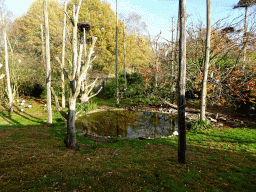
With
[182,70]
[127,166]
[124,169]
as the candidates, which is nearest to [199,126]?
[182,70]

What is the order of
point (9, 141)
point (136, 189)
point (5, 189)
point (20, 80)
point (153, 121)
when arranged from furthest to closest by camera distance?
point (20, 80) < point (153, 121) < point (9, 141) < point (136, 189) < point (5, 189)

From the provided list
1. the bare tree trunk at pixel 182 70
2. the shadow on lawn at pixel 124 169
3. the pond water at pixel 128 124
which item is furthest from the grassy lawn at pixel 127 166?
the pond water at pixel 128 124

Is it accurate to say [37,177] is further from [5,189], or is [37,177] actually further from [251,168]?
[251,168]

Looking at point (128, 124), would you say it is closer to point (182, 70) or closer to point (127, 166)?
point (127, 166)

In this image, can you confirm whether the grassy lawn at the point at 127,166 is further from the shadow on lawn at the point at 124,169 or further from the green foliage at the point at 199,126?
the green foliage at the point at 199,126

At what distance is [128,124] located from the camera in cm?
1167

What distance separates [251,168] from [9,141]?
9.71 meters

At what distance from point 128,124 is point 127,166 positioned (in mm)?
6735

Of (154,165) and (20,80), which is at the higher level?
(20,80)

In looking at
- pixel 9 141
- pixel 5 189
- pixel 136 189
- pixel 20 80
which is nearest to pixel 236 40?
pixel 136 189

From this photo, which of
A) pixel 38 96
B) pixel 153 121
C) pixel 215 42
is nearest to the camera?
pixel 215 42

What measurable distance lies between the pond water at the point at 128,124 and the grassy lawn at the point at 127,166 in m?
1.70

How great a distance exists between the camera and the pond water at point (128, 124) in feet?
32.8

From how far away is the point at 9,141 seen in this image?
6.65 m
